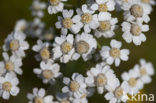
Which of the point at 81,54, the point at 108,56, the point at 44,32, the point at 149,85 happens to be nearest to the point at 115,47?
the point at 108,56

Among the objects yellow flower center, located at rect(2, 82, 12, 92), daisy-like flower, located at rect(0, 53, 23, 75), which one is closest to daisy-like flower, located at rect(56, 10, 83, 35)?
daisy-like flower, located at rect(0, 53, 23, 75)

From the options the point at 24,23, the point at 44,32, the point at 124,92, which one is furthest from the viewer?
the point at 24,23

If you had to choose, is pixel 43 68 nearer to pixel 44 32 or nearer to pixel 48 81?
pixel 48 81

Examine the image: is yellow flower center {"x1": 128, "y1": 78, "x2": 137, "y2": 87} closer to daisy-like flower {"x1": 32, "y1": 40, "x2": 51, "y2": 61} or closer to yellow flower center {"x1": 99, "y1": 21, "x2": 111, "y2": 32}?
yellow flower center {"x1": 99, "y1": 21, "x2": 111, "y2": 32}

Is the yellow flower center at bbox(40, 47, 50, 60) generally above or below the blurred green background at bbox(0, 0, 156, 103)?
below

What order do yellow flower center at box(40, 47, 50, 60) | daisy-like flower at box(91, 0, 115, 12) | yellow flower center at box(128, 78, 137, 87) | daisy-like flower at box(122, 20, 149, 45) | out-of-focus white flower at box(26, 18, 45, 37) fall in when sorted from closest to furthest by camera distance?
daisy-like flower at box(91, 0, 115, 12) → daisy-like flower at box(122, 20, 149, 45) → yellow flower center at box(40, 47, 50, 60) → yellow flower center at box(128, 78, 137, 87) → out-of-focus white flower at box(26, 18, 45, 37)

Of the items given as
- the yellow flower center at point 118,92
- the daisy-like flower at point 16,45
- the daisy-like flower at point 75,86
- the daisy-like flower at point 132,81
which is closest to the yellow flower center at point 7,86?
the daisy-like flower at point 16,45
